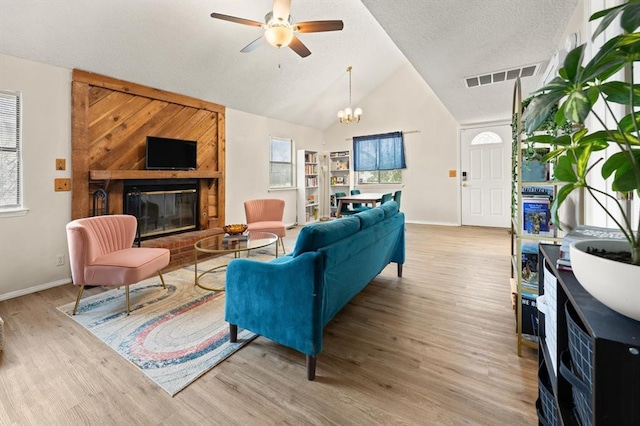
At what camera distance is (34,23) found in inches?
105

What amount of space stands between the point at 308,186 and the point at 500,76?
4.47 meters

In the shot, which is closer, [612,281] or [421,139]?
[612,281]

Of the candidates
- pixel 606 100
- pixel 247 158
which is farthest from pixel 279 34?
pixel 247 158

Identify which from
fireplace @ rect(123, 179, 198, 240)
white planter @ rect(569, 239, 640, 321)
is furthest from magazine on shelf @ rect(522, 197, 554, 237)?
fireplace @ rect(123, 179, 198, 240)

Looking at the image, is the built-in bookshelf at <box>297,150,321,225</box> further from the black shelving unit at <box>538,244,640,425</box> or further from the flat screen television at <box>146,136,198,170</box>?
the black shelving unit at <box>538,244,640,425</box>

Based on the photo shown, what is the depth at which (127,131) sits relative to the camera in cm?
373

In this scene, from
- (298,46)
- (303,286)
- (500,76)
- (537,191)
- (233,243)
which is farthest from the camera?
(500,76)

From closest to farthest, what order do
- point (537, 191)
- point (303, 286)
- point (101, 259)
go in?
point (303, 286) → point (537, 191) → point (101, 259)

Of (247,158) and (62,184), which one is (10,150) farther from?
(247,158)

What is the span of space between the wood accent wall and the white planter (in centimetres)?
416

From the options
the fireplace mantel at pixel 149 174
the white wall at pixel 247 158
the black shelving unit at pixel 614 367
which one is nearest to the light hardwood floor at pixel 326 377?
the black shelving unit at pixel 614 367

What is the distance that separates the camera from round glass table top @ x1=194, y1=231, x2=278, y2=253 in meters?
2.71

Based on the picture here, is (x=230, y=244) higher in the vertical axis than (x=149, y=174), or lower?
lower

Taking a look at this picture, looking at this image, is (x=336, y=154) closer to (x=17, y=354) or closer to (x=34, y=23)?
(x=34, y=23)
